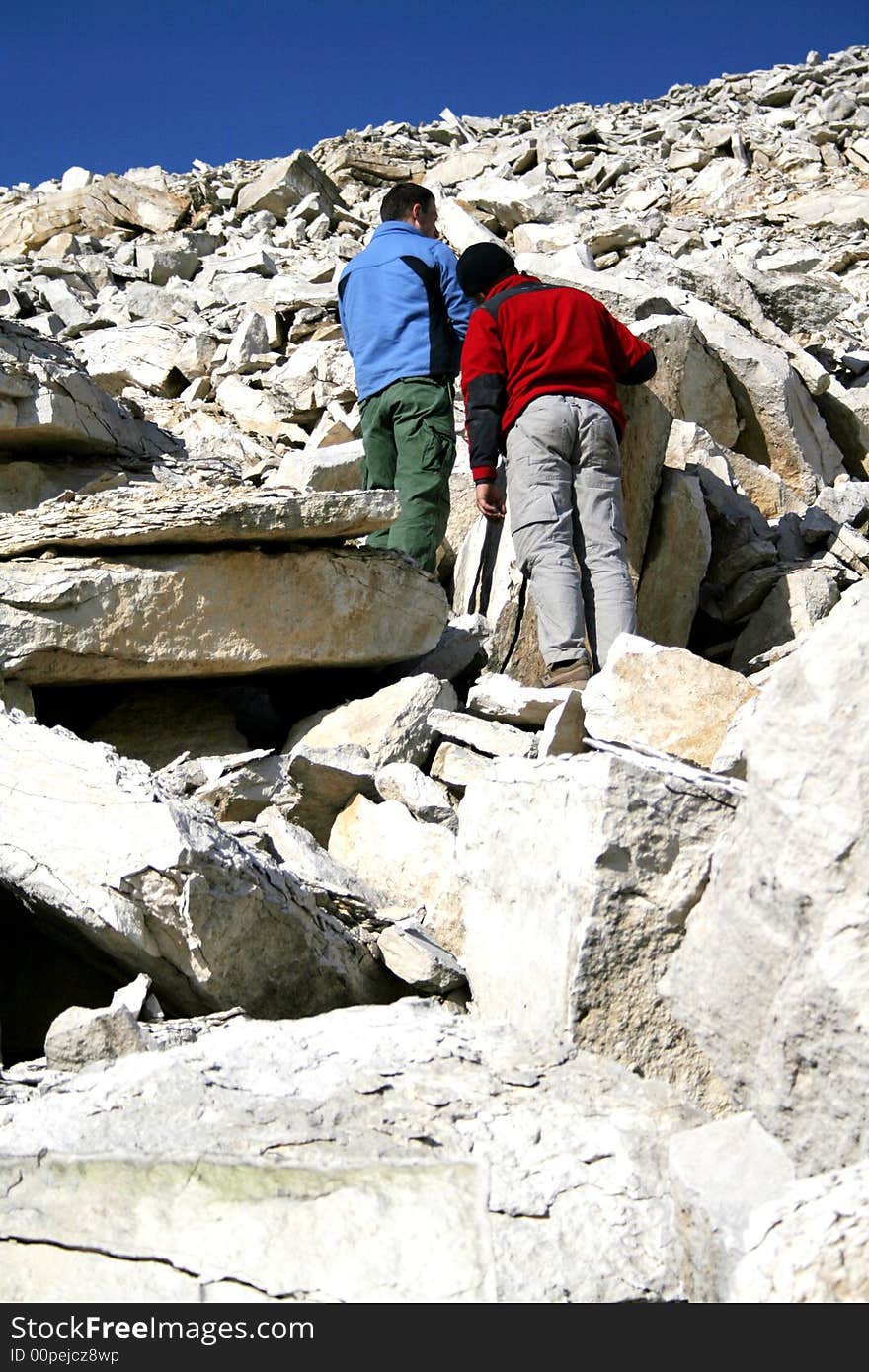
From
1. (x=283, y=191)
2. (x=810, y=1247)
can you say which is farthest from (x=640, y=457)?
(x=283, y=191)

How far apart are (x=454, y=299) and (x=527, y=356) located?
3.26ft

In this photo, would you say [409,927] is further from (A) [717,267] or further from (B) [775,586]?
(A) [717,267]

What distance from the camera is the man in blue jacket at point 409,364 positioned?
19.2 ft

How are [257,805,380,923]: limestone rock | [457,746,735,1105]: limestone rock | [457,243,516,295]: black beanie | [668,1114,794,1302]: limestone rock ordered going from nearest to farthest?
1. [668,1114,794,1302]: limestone rock
2. [457,746,735,1105]: limestone rock
3. [257,805,380,923]: limestone rock
4. [457,243,516,295]: black beanie

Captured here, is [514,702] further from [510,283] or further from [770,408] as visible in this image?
[770,408]

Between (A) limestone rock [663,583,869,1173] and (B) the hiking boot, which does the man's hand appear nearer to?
(B) the hiking boot

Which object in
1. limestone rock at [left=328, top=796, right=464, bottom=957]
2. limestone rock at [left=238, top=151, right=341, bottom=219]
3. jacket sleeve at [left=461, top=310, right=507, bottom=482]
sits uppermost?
limestone rock at [left=238, top=151, right=341, bottom=219]

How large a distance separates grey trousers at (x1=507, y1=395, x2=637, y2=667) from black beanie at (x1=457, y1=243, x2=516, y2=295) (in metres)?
0.86

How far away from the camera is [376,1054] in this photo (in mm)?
2590

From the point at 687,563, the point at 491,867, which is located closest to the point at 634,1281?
the point at 491,867

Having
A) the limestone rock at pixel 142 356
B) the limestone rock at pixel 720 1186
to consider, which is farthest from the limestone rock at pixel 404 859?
the limestone rock at pixel 142 356

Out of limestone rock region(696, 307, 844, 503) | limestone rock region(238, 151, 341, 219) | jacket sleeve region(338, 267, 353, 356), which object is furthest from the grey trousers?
limestone rock region(238, 151, 341, 219)

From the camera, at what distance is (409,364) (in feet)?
19.7

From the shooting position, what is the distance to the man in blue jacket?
5.84m
